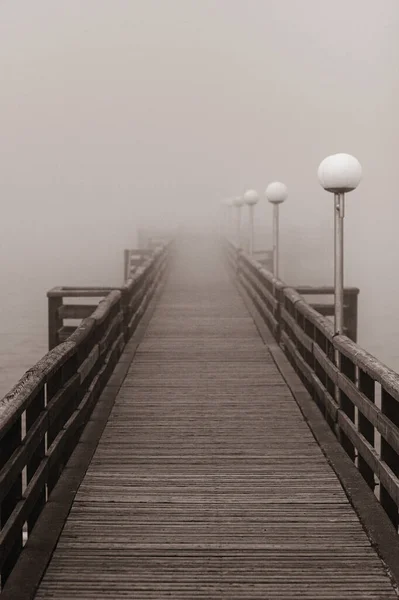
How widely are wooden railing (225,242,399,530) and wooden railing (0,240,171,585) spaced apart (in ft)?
6.39

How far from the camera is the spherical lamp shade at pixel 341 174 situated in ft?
28.0

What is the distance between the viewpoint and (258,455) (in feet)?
22.7

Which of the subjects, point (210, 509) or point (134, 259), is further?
point (134, 259)

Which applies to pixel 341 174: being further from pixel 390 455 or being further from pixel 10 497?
pixel 10 497

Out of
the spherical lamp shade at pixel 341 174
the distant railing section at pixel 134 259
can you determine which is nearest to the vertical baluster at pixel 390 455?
the spherical lamp shade at pixel 341 174

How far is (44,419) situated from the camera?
18.5 ft

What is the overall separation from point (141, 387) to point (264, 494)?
11.9ft

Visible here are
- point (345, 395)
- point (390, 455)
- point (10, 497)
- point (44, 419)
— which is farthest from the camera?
point (345, 395)

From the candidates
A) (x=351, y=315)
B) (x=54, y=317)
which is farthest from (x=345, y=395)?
(x=54, y=317)

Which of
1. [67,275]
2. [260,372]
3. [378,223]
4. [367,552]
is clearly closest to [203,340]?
[260,372]

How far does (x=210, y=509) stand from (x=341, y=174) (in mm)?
3904

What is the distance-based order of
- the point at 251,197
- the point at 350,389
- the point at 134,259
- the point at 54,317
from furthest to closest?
the point at 134,259 < the point at 251,197 < the point at 54,317 < the point at 350,389

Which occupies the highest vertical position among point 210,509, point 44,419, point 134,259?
point 44,419

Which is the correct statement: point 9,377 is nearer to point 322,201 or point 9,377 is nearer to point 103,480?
point 103,480
